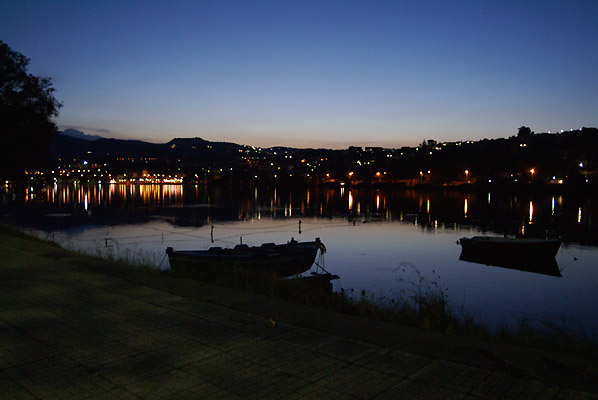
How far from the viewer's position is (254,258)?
17828 mm

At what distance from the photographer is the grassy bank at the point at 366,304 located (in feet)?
21.3

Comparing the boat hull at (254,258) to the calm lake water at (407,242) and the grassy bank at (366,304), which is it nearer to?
→ the calm lake water at (407,242)

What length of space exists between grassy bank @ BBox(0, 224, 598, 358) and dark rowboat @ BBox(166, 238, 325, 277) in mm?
5103

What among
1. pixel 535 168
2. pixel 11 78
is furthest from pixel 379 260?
pixel 535 168

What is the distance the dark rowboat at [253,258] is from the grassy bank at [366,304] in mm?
5103

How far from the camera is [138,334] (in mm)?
5785

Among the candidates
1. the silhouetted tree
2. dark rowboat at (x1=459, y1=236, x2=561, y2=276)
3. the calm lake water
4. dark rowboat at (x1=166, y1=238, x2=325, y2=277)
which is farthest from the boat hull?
dark rowboat at (x1=459, y1=236, x2=561, y2=276)

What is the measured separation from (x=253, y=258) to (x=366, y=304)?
10156 mm

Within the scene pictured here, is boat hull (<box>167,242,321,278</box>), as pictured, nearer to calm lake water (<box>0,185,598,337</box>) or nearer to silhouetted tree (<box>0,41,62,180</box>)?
calm lake water (<box>0,185,598,337</box>)

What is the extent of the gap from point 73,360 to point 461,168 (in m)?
128

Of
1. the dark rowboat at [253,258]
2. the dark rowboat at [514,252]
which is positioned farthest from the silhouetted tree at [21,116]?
Answer: the dark rowboat at [514,252]

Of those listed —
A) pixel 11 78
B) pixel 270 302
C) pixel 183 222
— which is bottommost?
pixel 183 222

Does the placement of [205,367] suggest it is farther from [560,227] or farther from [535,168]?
[535,168]

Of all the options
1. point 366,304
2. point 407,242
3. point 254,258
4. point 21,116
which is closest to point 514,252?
point 407,242
